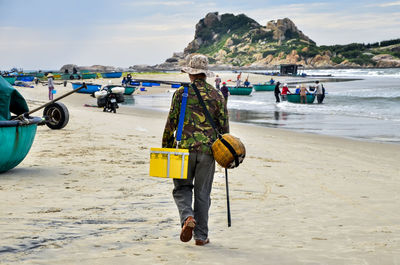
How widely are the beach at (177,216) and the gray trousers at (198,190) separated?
26 centimetres

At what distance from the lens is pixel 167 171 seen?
464cm

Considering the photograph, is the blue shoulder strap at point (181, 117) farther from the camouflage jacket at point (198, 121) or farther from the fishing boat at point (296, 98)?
the fishing boat at point (296, 98)

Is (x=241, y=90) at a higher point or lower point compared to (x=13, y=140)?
lower

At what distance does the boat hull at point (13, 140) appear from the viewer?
769 cm

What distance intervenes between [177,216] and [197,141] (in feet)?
5.51

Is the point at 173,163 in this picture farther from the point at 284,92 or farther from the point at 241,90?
the point at 241,90

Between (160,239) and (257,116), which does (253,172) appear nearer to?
(160,239)

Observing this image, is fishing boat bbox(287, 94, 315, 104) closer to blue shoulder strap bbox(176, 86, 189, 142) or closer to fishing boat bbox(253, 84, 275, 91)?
fishing boat bbox(253, 84, 275, 91)

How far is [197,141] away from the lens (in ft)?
15.6

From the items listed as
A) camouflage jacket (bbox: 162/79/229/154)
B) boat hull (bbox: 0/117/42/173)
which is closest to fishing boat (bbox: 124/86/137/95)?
boat hull (bbox: 0/117/42/173)

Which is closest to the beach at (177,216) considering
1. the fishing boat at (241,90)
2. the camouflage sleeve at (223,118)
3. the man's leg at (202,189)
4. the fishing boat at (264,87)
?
the man's leg at (202,189)

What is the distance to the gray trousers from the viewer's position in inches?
188

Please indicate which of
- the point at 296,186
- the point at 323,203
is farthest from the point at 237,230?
the point at 296,186

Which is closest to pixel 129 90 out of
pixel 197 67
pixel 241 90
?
pixel 241 90
